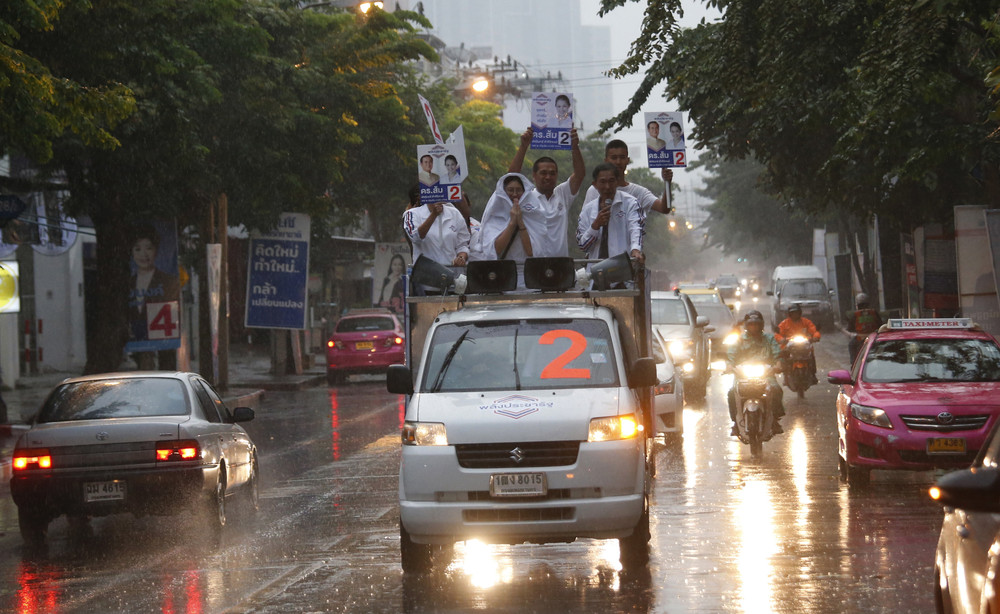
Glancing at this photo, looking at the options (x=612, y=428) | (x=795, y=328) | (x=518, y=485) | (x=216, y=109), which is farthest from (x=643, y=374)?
(x=216, y=109)

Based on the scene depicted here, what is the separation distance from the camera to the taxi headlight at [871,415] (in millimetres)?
12641

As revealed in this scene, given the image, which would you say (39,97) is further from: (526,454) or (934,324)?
(934,324)

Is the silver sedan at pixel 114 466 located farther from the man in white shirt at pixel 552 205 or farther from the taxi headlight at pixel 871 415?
the taxi headlight at pixel 871 415

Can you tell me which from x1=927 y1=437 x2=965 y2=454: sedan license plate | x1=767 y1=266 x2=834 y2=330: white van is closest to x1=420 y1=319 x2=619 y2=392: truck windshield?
x1=927 y1=437 x2=965 y2=454: sedan license plate

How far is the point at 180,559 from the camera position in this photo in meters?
10.4

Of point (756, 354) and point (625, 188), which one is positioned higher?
point (625, 188)

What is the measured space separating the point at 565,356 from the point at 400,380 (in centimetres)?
119

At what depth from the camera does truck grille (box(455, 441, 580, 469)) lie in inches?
342

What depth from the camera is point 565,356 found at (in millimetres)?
9492

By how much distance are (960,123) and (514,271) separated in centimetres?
1400

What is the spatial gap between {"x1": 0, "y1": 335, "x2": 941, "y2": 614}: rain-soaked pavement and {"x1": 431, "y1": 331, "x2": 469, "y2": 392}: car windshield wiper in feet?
4.31

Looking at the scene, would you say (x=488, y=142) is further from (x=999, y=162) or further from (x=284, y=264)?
(x=999, y=162)

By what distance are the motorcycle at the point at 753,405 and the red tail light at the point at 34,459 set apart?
27.0ft

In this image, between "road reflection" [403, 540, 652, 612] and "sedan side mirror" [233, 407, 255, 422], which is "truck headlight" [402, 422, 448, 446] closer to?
"road reflection" [403, 540, 652, 612]
